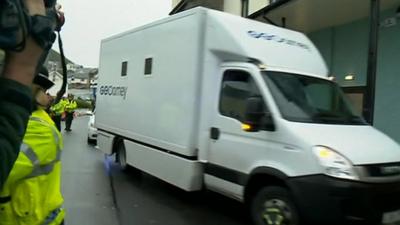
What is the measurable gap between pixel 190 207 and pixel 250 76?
2415mm

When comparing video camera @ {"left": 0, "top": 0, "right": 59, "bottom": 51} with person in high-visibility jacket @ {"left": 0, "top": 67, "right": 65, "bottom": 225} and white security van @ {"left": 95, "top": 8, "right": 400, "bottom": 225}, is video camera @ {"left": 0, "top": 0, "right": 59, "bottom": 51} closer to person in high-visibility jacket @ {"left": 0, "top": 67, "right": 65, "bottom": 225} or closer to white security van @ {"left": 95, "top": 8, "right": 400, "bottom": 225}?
person in high-visibility jacket @ {"left": 0, "top": 67, "right": 65, "bottom": 225}

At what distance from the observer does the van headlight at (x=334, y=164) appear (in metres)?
4.96

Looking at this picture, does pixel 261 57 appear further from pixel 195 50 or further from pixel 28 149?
pixel 28 149

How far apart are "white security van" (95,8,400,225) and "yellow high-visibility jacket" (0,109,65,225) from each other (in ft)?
11.3

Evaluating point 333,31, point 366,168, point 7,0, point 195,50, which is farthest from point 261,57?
point 333,31

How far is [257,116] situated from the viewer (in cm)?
583

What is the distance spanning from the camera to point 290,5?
36.5 feet

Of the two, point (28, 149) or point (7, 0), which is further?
point (28, 149)

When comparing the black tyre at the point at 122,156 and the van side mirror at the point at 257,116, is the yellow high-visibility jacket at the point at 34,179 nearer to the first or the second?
the van side mirror at the point at 257,116

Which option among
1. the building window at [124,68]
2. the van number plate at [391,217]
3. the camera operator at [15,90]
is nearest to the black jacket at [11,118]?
the camera operator at [15,90]

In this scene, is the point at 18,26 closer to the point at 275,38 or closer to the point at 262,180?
the point at 262,180

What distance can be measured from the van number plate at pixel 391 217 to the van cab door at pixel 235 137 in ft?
4.57

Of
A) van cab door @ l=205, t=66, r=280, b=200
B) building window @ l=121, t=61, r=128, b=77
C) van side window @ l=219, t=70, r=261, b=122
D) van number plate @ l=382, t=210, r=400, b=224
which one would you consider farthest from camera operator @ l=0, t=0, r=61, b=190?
building window @ l=121, t=61, r=128, b=77

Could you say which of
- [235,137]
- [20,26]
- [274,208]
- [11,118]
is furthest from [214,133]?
[20,26]
